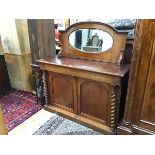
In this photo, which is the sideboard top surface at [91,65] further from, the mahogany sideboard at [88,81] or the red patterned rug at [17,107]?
the red patterned rug at [17,107]

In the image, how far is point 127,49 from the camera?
1.98 meters

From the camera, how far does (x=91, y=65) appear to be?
6.25 ft

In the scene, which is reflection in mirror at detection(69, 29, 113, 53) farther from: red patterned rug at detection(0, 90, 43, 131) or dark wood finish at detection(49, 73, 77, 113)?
red patterned rug at detection(0, 90, 43, 131)

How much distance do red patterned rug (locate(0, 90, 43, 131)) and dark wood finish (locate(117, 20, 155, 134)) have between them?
131cm

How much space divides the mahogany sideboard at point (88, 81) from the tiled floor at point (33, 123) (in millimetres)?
157

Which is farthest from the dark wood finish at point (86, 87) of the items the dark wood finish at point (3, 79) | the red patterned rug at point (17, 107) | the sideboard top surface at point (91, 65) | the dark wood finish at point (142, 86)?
the dark wood finish at point (3, 79)

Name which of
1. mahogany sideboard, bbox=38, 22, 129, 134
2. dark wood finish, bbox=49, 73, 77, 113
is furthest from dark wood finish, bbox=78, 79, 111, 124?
dark wood finish, bbox=49, 73, 77, 113

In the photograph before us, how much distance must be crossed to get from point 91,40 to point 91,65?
0.37 meters

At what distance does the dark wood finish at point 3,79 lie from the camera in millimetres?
2879

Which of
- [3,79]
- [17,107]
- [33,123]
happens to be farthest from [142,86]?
[3,79]

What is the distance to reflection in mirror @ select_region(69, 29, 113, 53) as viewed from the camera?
195 cm

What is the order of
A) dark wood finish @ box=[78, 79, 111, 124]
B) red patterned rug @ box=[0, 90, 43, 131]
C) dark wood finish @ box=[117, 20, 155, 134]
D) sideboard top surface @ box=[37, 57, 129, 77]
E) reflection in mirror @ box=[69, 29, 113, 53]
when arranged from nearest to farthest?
dark wood finish @ box=[117, 20, 155, 134], sideboard top surface @ box=[37, 57, 129, 77], dark wood finish @ box=[78, 79, 111, 124], reflection in mirror @ box=[69, 29, 113, 53], red patterned rug @ box=[0, 90, 43, 131]

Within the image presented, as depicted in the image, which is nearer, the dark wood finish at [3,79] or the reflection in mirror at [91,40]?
the reflection in mirror at [91,40]

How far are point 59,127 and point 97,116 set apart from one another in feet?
1.64
